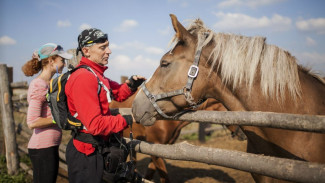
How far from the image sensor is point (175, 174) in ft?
18.0

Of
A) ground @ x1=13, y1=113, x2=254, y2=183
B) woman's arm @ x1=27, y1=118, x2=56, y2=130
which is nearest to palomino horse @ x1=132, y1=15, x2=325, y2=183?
woman's arm @ x1=27, y1=118, x2=56, y2=130

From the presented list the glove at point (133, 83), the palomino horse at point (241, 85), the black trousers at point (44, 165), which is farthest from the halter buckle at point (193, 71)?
the black trousers at point (44, 165)

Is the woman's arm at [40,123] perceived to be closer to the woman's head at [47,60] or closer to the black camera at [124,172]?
the woman's head at [47,60]

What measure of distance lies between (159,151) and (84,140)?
94cm

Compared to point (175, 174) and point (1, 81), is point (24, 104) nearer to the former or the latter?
point (1, 81)

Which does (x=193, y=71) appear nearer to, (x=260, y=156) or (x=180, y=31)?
(x=180, y=31)

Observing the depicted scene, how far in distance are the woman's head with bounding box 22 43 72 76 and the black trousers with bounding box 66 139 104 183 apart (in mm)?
1437

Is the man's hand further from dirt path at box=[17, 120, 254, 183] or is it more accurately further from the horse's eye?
dirt path at box=[17, 120, 254, 183]

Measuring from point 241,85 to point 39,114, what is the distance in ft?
7.91

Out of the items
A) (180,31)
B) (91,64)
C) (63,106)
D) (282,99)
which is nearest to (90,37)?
(91,64)

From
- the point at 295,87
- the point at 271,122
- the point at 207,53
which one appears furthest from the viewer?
the point at 207,53

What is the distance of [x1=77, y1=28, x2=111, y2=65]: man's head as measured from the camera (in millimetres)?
2029

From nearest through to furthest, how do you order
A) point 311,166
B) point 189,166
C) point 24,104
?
point 311,166 → point 189,166 → point 24,104

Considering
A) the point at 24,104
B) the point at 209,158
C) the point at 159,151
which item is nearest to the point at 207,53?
the point at 209,158
